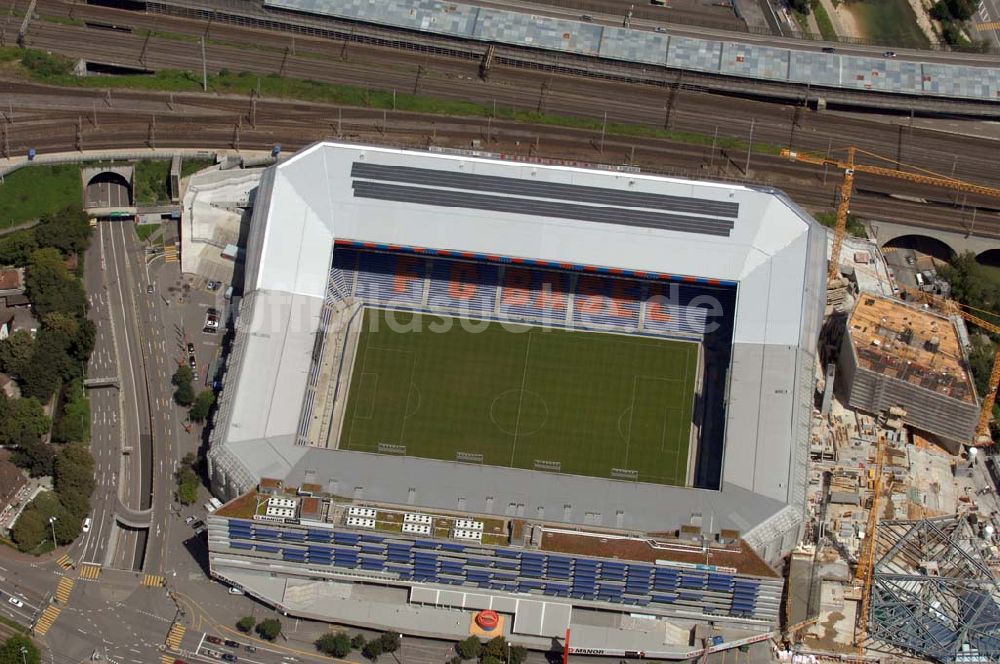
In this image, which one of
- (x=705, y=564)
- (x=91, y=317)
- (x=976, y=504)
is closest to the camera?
(x=705, y=564)

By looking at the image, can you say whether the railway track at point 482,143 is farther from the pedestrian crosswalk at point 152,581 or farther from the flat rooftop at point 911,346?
the pedestrian crosswalk at point 152,581

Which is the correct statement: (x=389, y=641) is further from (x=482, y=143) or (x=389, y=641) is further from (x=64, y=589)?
(x=482, y=143)

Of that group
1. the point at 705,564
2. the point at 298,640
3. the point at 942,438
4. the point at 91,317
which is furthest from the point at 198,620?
the point at 942,438

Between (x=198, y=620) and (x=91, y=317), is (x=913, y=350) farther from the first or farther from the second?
(x=91, y=317)

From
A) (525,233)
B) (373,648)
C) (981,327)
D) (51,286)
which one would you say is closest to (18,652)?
(373,648)

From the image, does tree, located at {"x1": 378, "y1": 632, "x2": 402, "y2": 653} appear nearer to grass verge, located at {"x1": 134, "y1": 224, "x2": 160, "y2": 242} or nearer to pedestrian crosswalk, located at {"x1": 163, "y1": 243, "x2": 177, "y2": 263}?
pedestrian crosswalk, located at {"x1": 163, "y1": 243, "x2": 177, "y2": 263}

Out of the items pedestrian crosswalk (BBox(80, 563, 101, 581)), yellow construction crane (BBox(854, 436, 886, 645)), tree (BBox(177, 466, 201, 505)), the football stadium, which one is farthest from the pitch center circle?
pedestrian crosswalk (BBox(80, 563, 101, 581))
